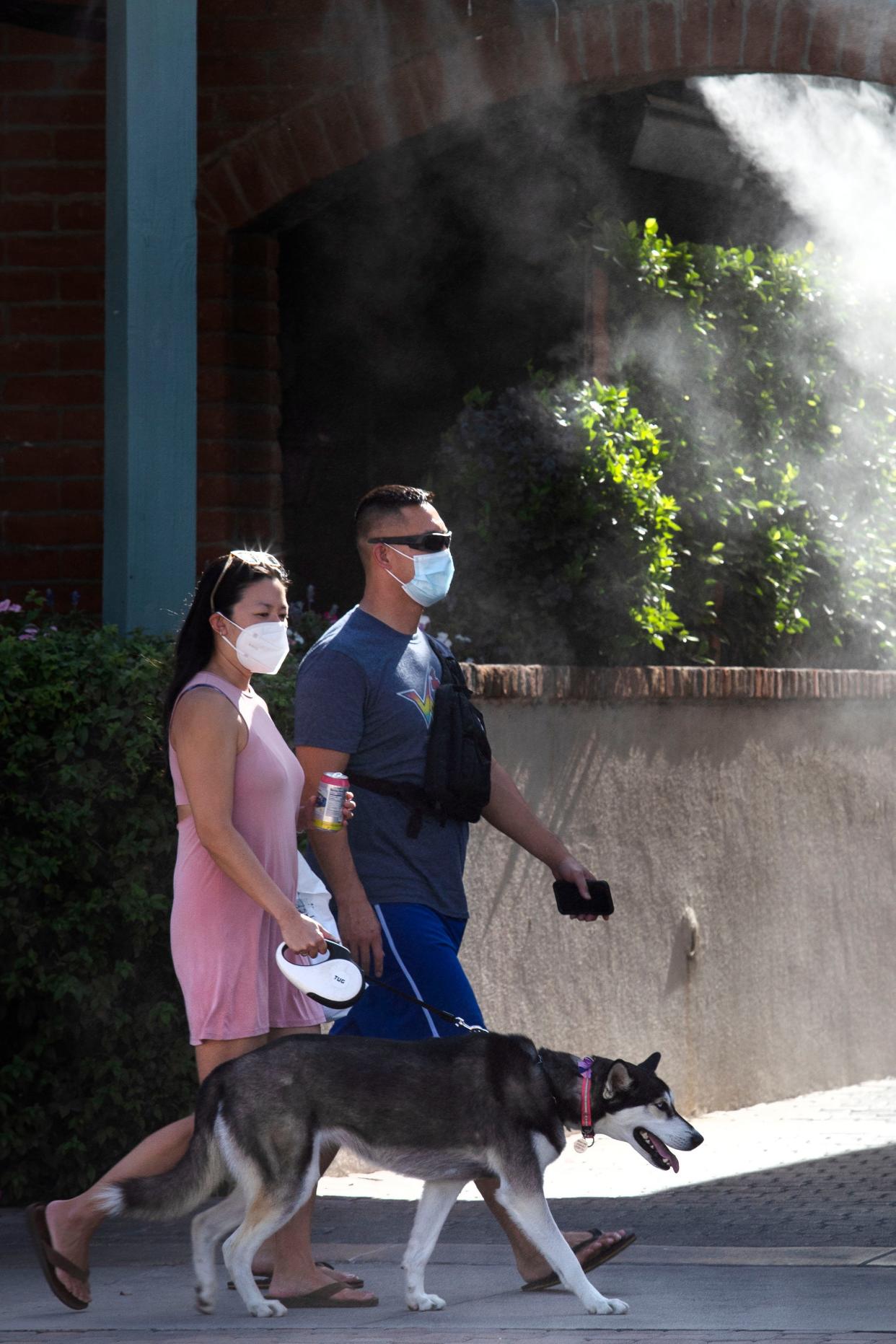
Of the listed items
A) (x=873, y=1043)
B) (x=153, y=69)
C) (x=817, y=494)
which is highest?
(x=153, y=69)

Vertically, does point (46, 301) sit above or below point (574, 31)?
below

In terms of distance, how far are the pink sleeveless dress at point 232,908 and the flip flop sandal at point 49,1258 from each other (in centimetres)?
55

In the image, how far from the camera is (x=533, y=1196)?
494 centimetres

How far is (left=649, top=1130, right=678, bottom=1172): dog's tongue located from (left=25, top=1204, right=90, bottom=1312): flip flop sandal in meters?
1.39

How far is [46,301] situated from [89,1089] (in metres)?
3.84

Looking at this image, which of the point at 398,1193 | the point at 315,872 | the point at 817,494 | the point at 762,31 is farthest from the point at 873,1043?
the point at 315,872

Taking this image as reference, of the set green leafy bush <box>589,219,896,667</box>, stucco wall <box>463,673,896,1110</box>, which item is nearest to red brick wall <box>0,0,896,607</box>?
green leafy bush <box>589,219,896,667</box>

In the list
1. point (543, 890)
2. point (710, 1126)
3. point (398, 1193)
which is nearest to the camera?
point (398, 1193)

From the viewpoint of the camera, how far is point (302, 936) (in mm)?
4863

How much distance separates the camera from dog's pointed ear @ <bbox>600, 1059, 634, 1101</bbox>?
16.5ft

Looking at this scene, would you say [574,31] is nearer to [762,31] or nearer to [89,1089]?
[762,31]

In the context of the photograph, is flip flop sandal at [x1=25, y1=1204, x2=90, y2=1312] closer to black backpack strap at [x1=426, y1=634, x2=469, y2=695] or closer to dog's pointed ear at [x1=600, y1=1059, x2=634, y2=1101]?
dog's pointed ear at [x1=600, y1=1059, x2=634, y2=1101]

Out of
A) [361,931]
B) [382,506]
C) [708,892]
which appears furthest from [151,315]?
[708,892]

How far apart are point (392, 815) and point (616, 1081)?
33.3 inches
